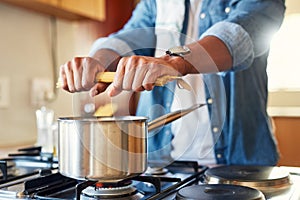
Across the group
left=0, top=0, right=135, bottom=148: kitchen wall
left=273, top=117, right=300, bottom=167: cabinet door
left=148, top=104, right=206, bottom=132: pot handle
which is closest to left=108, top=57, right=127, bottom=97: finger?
left=148, top=104, right=206, bottom=132: pot handle

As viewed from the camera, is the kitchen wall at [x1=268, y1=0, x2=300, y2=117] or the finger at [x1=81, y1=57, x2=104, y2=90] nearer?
the finger at [x1=81, y1=57, x2=104, y2=90]

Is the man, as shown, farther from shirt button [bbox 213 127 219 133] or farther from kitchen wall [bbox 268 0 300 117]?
kitchen wall [bbox 268 0 300 117]

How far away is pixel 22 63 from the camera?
1.62 m

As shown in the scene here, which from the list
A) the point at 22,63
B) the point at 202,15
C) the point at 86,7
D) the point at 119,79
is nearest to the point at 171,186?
the point at 119,79

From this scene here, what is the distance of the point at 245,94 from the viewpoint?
1111 mm

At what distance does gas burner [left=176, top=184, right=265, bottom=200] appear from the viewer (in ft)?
2.04

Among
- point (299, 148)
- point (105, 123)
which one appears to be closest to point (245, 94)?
point (105, 123)

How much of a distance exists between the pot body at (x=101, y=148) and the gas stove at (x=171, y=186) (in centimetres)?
4

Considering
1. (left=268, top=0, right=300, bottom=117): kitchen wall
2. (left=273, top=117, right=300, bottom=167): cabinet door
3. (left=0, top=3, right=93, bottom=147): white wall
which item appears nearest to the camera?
(left=0, top=3, right=93, bottom=147): white wall

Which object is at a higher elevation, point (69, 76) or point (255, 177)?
point (69, 76)

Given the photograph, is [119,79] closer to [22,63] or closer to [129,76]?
[129,76]

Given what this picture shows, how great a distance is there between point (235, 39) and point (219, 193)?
34 centimetres

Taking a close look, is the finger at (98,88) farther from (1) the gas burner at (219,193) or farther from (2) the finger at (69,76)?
(1) the gas burner at (219,193)

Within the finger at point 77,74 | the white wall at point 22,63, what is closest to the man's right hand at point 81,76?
the finger at point 77,74
